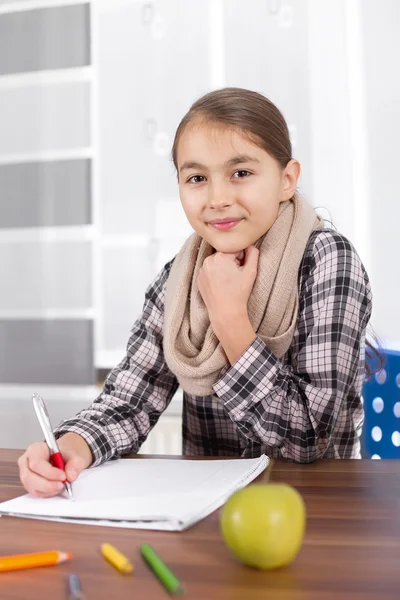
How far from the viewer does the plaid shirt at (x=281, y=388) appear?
110cm

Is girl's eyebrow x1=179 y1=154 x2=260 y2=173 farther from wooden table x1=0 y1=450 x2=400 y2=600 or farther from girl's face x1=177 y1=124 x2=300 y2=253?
wooden table x1=0 y1=450 x2=400 y2=600

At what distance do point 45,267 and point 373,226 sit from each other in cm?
113

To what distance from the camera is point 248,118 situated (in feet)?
3.93

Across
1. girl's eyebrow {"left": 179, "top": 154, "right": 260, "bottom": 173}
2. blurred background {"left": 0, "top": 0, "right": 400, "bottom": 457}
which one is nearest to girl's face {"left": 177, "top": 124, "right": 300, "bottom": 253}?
girl's eyebrow {"left": 179, "top": 154, "right": 260, "bottom": 173}

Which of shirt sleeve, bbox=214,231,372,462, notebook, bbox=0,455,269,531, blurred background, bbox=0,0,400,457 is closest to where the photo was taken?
notebook, bbox=0,455,269,531

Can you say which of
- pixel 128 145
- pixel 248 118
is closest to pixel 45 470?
pixel 248 118

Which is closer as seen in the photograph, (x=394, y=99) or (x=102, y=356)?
(x=394, y=99)

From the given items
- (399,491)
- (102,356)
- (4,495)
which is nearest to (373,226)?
(102,356)

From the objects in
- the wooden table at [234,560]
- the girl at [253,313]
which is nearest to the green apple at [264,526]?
the wooden table at [234,560]

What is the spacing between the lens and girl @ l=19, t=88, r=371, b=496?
110 centimetres

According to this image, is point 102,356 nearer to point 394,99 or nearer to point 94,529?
point 394,99

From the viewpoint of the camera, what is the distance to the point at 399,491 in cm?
88

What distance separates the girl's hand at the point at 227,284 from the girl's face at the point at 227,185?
3 centimetres

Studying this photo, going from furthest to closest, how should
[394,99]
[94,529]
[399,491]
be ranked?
[394,99], [399,491], [94,529]
